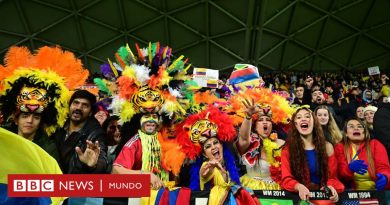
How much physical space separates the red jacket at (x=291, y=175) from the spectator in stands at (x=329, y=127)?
1.77ft

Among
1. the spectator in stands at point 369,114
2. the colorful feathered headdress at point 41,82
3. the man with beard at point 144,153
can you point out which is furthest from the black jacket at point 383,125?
the colorful feathered headdress at point 41,82

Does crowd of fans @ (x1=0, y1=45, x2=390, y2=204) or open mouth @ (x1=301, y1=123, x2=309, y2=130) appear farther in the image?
open mouth @ (x1=301, y1=123, x2=309, y2=130)

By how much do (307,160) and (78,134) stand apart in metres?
2.06

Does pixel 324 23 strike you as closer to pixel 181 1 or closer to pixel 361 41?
pixel 361 41

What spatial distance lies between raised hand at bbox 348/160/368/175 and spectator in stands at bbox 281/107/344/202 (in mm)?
150

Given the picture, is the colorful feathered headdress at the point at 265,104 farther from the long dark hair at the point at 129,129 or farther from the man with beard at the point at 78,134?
the man with beard at the point at 78,134

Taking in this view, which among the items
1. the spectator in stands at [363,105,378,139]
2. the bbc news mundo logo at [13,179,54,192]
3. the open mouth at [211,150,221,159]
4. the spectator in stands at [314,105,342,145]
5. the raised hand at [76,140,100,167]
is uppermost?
the spectator in stands at [363,105,378,139]

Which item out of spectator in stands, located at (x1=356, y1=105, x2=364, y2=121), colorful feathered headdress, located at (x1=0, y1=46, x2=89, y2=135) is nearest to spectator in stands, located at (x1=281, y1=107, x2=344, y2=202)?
spectator in stands, located at (x1=356, y1=105, x2=364, y2=121)

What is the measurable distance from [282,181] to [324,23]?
1243 cm

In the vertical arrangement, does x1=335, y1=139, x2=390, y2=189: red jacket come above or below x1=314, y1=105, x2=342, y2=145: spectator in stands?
below

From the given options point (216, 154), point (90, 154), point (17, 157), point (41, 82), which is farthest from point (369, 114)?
point (17, 157)

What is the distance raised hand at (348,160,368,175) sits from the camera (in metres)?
3.67

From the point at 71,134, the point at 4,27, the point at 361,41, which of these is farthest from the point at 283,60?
the point at 71,134

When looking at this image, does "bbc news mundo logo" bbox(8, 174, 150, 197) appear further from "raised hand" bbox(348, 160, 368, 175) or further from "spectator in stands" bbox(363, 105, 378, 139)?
"spectator in stands" bbox(363, 105, 378, 139)
